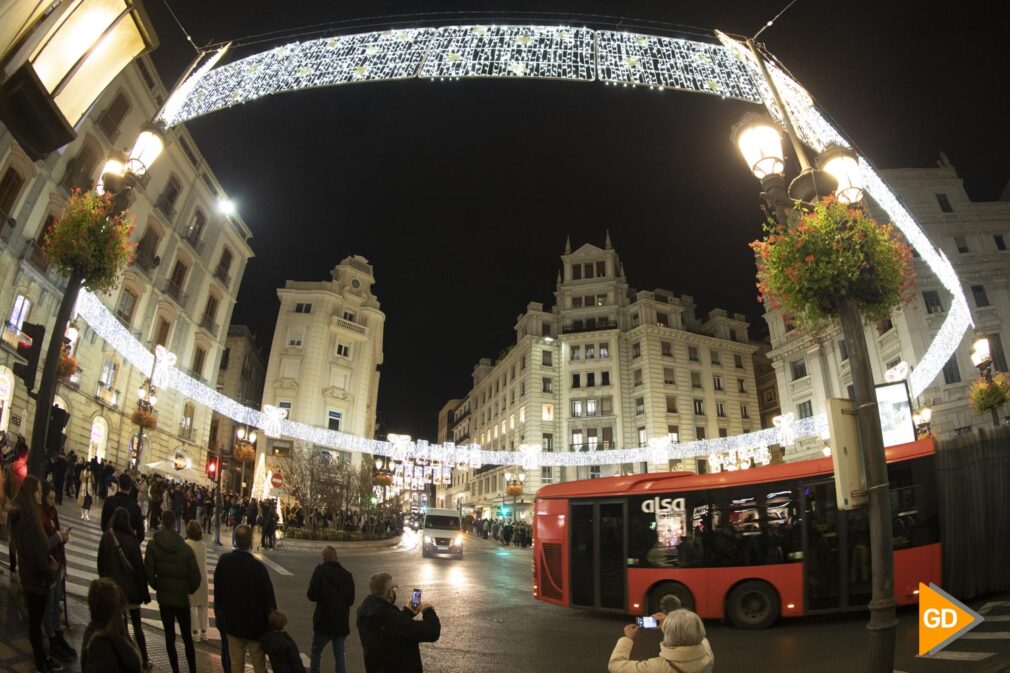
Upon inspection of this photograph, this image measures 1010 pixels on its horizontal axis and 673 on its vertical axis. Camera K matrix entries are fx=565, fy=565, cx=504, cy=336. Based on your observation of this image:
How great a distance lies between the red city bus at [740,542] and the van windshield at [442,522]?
1685cm

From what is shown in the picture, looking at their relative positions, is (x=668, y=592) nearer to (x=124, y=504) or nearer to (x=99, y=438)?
(x=124, y=504)

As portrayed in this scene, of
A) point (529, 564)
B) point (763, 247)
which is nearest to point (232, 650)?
point (763, 247)

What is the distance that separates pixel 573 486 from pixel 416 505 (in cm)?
12501

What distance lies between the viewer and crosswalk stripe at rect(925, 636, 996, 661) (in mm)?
7605

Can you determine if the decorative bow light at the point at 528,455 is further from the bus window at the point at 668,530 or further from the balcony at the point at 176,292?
the bus window at the point at 668,530

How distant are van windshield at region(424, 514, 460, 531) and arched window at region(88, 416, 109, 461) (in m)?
16.3

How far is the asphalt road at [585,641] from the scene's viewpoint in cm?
795

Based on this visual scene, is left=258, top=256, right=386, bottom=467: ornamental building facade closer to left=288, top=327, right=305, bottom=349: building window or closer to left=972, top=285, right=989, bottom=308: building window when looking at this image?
left=288, top=327, right=305, bottom=349: building window

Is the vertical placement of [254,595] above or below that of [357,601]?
above

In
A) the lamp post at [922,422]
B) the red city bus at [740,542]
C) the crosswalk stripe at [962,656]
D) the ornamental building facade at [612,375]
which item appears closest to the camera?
the crosswalk stripe at [962,656]

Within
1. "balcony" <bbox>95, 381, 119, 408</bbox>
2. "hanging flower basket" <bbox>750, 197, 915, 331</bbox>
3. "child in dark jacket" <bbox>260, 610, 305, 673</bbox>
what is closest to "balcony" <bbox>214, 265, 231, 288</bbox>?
"balcony" <bbox>95, 381, 119, 408</bbox>

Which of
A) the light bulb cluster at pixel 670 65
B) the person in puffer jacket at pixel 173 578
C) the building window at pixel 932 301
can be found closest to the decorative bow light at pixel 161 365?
the person in puffer jacket at pixel 173 578

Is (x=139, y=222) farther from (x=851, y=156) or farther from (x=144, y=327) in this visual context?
(x=851, y=156)

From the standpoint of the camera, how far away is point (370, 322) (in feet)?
190
